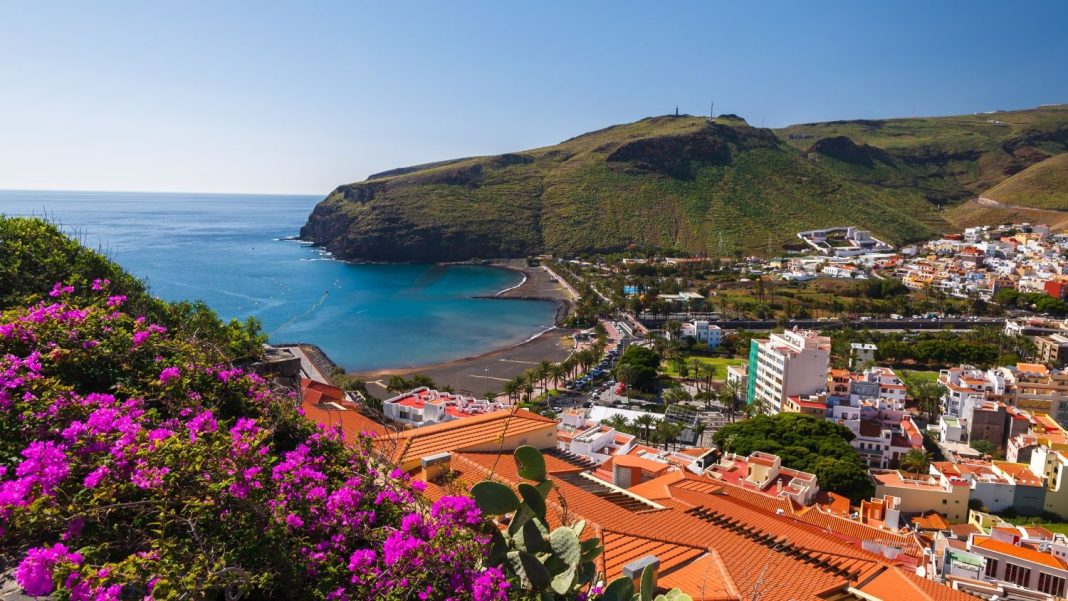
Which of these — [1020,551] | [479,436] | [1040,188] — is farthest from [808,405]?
[1040,188]

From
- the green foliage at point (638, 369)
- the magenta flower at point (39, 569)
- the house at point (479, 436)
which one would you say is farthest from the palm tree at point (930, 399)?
the magenta flower at point (39, 569)

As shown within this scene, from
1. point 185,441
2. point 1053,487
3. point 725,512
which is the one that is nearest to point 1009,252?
point 1053,487

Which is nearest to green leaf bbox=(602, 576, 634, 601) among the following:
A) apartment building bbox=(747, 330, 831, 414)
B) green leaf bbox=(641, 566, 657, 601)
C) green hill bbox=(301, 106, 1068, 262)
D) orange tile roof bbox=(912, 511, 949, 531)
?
green leaf bbox=(641, 566, 657, 601)

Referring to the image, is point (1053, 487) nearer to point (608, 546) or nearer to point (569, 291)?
point (608, 546)

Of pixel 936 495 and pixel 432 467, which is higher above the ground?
pixel 432 467

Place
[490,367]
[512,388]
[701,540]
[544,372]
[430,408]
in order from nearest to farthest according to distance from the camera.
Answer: [701,540] < [430,408] < [512,388] < [544,372] < [490,367]

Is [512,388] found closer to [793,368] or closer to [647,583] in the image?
[793,368]

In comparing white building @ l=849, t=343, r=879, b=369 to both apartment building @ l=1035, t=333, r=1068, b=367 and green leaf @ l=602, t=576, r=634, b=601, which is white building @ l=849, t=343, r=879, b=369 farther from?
green leaf @ l=602, t=576, r=634, b=601
